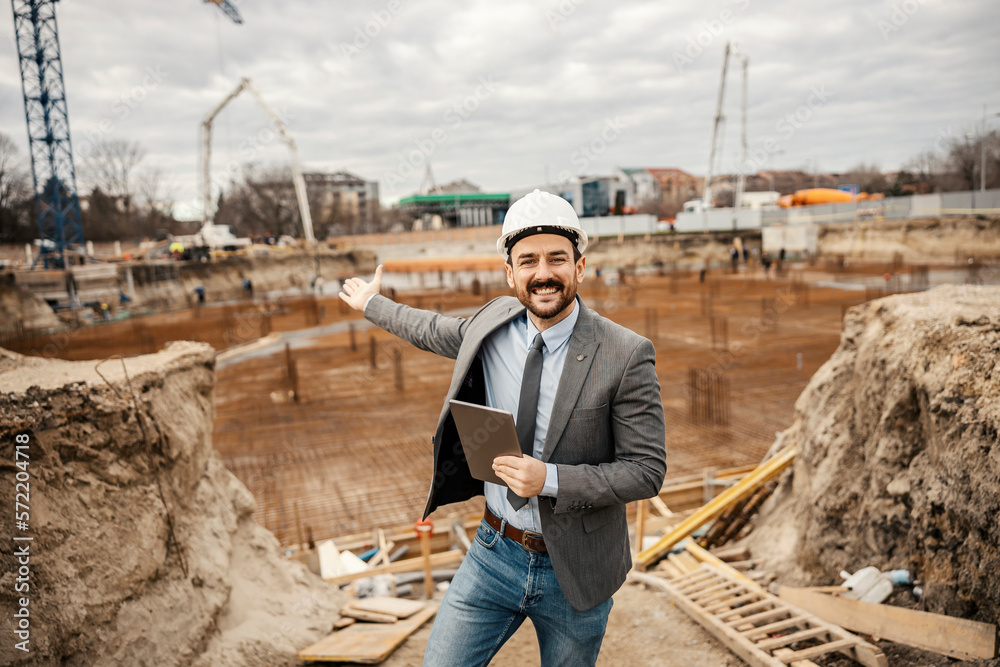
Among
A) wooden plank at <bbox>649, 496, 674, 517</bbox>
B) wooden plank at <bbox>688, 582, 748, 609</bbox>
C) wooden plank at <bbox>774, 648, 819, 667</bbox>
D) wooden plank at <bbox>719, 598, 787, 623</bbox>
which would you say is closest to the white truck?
wooden plank at <bbox>649, 496, 674, 517</bbox>

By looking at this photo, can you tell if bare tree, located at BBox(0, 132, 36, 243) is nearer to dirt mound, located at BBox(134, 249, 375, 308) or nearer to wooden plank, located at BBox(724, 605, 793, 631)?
dirt mound, located at BBox(134, 249, 375, 308)

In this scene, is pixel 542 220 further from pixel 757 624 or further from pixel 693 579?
pixel 693 579

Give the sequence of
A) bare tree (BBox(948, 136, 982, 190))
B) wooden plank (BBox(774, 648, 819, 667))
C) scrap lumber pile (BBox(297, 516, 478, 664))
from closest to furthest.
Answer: wooden plank (BBox(774, 648, 819, 667)), scrap lumber pile (BBox(297, 516, 478, 664)), bare tree (BBox(948, 136, 982, 190))

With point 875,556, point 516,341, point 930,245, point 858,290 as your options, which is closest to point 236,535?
point 516,341

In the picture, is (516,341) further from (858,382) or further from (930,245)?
(930,245)

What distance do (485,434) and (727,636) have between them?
2.96 m

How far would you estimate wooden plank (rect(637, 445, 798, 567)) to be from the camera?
19.1ft

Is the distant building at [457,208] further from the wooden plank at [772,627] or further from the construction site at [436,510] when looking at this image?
the wooden plank at [772,627]

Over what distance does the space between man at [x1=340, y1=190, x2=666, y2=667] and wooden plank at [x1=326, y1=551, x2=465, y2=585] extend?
389cm

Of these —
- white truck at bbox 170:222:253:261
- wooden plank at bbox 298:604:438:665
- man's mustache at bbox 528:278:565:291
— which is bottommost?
wooden plank at bbox 298:604:438:665

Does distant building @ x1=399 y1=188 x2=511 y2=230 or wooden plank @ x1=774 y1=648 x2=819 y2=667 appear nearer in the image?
wooden plank @ x1=774 y1=648 x2=819 y2=667

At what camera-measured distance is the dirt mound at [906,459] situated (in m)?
3.50

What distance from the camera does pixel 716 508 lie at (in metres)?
5.99

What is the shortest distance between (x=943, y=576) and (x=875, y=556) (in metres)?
0.79
